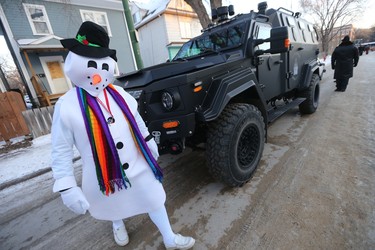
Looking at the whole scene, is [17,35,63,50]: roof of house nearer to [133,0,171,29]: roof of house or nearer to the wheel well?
the wheel well

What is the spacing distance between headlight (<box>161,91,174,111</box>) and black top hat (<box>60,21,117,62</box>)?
74 cm

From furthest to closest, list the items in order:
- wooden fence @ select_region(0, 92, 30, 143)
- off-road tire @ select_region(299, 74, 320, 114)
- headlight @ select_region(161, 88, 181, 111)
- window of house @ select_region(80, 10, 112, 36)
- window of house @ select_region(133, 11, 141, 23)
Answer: window of house @ select_region(133, 11, 141, 23) < window of house @ select_region(80, 10, 112, 36) < wooden fence @ select_region(0, 92, 30, 143) < off-road tire @ select_region(299, 74, 320, 114) < headlight @ select_region(161, 88, 181, 111)

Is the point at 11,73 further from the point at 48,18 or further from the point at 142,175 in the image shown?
the point at 142,175

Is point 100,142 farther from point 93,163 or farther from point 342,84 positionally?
point 342,84

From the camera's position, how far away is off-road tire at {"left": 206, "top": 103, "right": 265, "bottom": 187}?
210 centimetres

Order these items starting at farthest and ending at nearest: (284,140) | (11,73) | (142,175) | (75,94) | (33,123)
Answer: (11,73)
(33,123)
(284,140)
(142,175)
(75,94)

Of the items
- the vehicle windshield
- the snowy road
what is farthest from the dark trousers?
the vehicle windshield

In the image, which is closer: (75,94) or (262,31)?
(75,94)

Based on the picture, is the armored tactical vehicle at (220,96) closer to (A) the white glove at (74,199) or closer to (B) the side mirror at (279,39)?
(B) the side mirror at (279,39)

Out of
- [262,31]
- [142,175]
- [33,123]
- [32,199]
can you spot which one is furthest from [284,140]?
[33,123]

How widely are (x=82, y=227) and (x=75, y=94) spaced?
1618mm

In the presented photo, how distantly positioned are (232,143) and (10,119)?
646cm

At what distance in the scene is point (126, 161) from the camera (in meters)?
1.42

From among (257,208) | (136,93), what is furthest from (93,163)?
(257,208)
